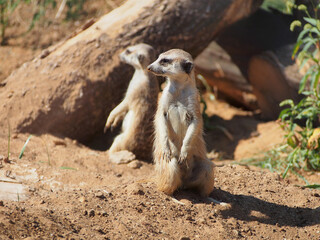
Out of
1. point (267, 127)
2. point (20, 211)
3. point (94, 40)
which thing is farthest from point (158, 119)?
point (267, 127)

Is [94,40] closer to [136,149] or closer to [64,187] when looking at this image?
[136,149]

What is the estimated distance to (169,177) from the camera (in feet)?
10.7

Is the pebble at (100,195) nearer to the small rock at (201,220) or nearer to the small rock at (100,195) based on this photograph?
the small rock at (100,195)

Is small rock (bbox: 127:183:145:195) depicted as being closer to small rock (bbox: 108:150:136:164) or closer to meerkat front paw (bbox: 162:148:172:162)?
meerkat front paw (bbox: 162:148:172:162)

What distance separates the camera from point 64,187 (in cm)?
360

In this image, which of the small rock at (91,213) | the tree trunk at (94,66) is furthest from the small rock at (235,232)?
the tree trunk at (94,66)

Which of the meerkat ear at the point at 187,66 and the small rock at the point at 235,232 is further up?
the meerkat ear at the point at 187,66

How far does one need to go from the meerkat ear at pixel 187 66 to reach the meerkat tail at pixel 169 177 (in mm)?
674

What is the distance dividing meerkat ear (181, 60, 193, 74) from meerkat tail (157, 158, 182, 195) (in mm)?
674

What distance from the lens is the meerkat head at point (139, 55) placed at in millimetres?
4938

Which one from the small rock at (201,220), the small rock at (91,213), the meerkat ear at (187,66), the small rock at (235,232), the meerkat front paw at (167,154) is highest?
the meerkat ear at (187,66)

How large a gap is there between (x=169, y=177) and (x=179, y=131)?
36cm

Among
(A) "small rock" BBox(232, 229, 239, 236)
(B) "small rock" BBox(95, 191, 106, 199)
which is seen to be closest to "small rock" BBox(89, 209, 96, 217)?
(B) "small rock" BBox(95, 191, 106, 199)

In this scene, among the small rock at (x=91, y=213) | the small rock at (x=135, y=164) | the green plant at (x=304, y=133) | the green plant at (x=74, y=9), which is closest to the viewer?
the small rock at (x=91, y=213)
